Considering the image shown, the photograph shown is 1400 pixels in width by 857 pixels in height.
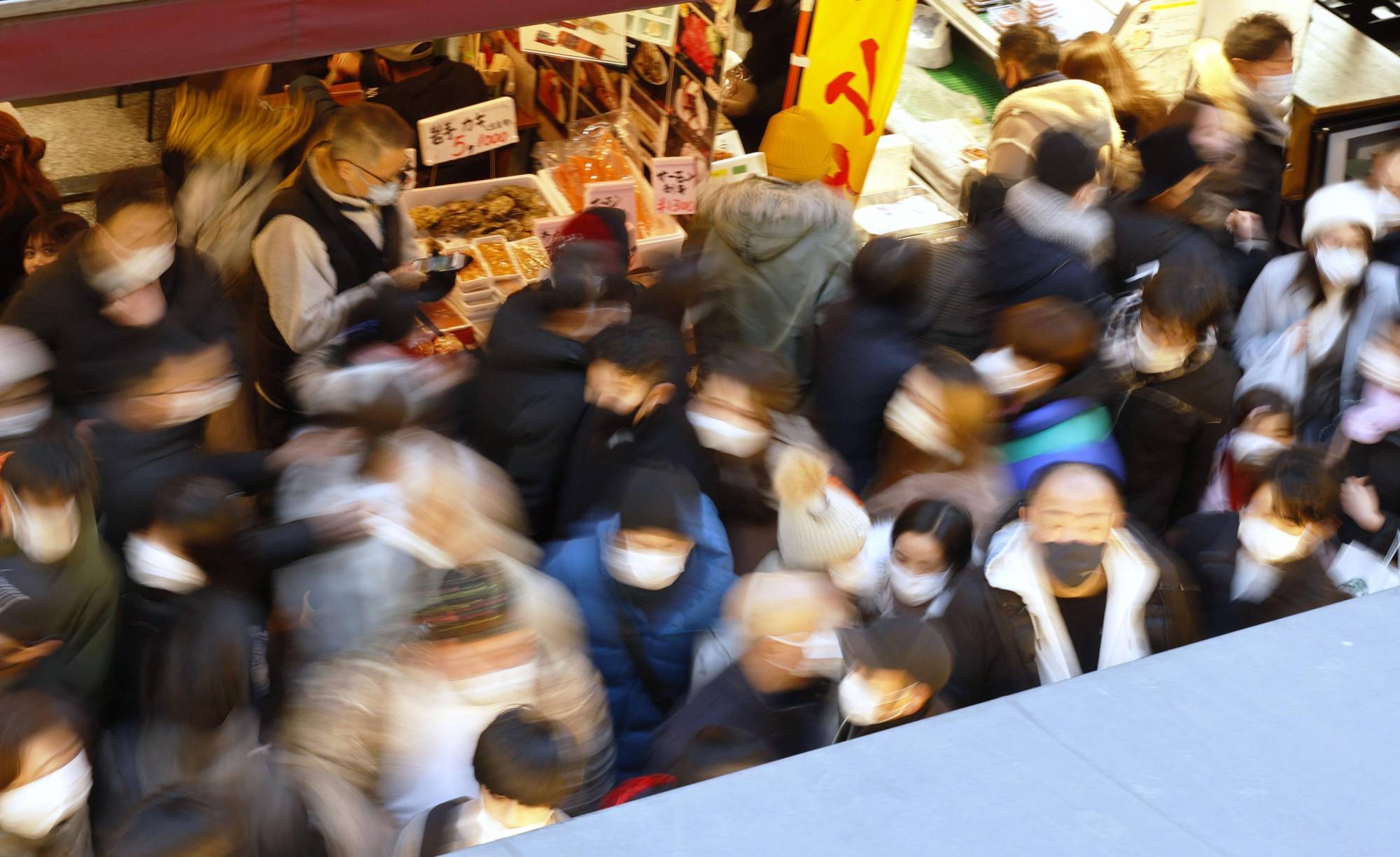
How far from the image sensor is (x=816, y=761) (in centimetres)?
200

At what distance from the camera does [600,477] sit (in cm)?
386

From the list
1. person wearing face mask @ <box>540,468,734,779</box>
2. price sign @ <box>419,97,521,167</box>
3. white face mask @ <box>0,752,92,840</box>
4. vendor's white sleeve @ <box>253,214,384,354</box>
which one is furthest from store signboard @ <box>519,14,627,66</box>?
white face mask @ <box>0,752,92,840</box>

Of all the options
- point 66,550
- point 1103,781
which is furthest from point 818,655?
point 66,550

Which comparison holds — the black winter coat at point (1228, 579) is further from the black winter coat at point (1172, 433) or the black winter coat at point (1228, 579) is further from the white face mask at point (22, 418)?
the white face mask at point (22, 418)

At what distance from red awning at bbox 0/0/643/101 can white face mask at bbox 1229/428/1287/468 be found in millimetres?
2405

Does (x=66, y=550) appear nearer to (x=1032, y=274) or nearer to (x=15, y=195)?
(x=15, y=195)

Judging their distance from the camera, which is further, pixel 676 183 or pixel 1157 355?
pixel 676 183

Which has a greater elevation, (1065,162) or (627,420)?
(1065,162)

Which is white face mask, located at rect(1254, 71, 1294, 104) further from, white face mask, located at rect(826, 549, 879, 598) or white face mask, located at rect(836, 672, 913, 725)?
white face mask, located at rect(836, 672, 913, 725)

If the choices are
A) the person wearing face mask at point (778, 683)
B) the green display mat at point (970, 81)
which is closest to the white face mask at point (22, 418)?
the person wearing face mask at point (778, 683)

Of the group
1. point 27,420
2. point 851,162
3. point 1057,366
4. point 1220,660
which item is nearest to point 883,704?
point 1220,660

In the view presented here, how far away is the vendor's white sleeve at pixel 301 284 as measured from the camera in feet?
14.8

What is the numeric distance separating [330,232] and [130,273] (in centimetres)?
76

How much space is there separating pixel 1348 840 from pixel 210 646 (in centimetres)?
205
